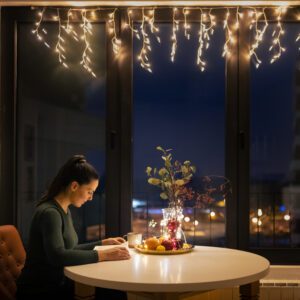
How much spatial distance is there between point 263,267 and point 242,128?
4.31 feet

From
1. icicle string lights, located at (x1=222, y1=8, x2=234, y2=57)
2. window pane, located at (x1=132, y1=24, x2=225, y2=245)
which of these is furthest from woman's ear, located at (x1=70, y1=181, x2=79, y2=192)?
window pane, located at (x1=132, y1=24, x2=225, y2=245)

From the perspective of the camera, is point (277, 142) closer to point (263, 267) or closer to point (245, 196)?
point (245, 196)

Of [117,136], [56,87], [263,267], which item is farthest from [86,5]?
[263,267]

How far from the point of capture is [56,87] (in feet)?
10.9

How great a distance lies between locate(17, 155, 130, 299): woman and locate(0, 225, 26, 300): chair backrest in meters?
0.07

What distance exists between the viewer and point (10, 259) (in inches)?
87.0

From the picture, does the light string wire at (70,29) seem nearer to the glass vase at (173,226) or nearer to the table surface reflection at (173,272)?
the glass vase at (173,226)

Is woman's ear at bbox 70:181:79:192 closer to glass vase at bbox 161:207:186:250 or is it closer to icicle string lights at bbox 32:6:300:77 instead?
glass vase at bbox 161:207:186:250

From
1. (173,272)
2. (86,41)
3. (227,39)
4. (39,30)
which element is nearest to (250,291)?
(173,272)

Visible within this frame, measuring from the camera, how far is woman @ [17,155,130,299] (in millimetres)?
1982

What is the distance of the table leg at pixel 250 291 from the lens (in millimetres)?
2025

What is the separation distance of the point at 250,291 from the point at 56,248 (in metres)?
0.98

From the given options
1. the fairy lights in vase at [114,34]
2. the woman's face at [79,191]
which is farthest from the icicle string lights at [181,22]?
the woman's face at [79,191]

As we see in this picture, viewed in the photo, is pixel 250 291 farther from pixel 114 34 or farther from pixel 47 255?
pixel 114 34
